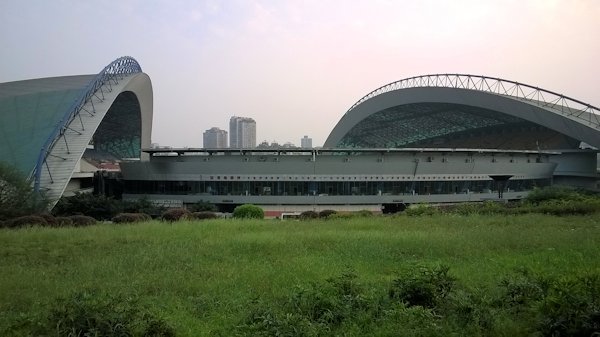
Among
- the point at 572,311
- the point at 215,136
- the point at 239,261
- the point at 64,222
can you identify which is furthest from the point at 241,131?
the point at 572,311

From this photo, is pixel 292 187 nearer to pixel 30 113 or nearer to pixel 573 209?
pixel 573 209

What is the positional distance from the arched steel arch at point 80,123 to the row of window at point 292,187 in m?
6.42

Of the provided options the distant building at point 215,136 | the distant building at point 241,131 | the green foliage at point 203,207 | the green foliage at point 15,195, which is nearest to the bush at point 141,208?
the green foliage at point 203,207

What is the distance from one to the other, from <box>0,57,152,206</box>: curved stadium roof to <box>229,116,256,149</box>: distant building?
172ft

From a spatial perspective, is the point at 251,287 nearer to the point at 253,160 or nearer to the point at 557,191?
the point at 557,191

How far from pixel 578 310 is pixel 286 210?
107ft

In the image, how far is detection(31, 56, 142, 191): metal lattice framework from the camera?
33500 mm

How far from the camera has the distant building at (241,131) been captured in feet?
349

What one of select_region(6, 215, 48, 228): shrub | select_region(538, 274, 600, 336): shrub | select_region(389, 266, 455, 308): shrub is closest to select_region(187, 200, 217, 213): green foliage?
select_region(6, 215, 48, 228): shrub

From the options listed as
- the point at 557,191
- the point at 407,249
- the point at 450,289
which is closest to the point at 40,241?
the point at 407,249

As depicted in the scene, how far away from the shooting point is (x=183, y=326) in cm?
533

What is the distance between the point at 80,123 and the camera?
39250 millimetres

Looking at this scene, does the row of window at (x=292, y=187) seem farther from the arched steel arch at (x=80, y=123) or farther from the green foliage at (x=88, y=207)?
the green foliage at (x=88, y=207)

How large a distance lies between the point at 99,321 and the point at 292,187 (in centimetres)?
3385
